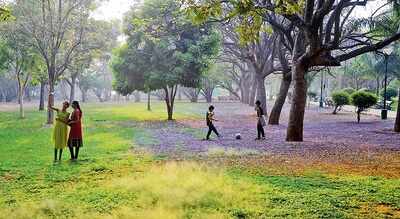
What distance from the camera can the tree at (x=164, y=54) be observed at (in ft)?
107

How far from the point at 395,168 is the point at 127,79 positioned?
24.0m

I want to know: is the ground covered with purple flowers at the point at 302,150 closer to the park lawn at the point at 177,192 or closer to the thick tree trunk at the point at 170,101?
the park lawn at the point at 177,192

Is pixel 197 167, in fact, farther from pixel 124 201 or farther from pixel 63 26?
pixel 63 26

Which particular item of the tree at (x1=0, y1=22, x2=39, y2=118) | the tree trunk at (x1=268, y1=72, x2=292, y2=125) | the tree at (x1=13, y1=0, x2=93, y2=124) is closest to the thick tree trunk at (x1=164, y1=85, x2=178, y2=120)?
the tree at (x1=13, y1=0, x2=93, y2=124)

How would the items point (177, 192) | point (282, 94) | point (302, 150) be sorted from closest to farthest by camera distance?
point (177, 192), point (302, 150), point (282, 94)

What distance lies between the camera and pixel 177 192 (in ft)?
32.2

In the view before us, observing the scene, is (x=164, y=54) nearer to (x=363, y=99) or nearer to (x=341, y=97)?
(x=363, y=99)

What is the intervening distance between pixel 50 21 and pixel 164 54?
8.08 meters

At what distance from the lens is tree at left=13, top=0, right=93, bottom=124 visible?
30.7 m

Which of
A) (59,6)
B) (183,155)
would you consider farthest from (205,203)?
(59,6)

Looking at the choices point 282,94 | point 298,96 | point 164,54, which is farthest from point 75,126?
point 164,54

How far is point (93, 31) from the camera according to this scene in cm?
3672

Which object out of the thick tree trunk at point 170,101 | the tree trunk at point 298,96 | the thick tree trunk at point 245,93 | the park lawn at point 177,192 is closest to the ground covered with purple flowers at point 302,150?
the tree trunk at point 298,96

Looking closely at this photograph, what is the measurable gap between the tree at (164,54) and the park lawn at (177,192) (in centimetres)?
1793
